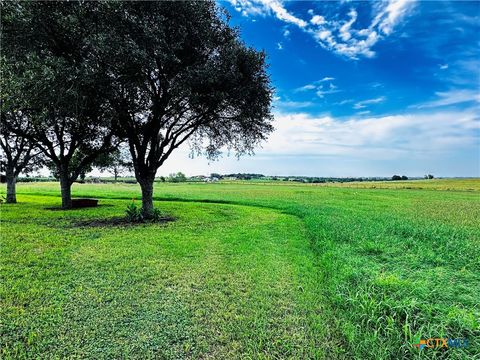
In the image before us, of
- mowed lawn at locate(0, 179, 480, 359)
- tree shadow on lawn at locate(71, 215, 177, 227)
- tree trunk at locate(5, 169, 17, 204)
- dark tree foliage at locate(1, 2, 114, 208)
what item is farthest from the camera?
tree trunk at locate(5, 169, 17, 204)

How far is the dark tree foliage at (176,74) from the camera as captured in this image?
43.8ft

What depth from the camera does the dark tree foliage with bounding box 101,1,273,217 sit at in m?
13.4

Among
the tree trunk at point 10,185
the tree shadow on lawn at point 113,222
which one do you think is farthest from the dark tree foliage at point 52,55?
the tree trunk at point 10,185

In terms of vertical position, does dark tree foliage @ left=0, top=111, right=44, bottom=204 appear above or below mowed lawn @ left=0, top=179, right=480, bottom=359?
above

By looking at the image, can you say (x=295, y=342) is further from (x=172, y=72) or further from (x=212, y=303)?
(x=172, y=72)

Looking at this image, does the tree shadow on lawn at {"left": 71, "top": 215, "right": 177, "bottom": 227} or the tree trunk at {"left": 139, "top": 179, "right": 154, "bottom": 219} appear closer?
the tree shadow on lawn at {"left": 71, "top": 215, "right": 177, "bottom": 227}

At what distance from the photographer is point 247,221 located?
60.0 feet

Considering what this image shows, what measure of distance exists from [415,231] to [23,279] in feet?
51.6

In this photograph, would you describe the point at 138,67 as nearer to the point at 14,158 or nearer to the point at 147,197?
the point at 147,197

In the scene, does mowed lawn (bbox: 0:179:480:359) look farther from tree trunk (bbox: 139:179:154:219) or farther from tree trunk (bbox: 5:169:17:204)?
tree trunk (bbox: 5:169:17:204)

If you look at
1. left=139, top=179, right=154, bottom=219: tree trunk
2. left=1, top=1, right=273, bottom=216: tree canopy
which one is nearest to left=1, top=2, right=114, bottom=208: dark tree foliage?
left=1, top=1, right=273, bottom=216: tree canopy

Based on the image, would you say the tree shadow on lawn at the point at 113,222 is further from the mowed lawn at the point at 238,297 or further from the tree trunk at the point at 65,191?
the tree trunk at the point at 65,191

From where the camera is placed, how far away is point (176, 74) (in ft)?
52.4

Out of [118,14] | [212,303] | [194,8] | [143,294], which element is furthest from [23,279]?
[194,8]
